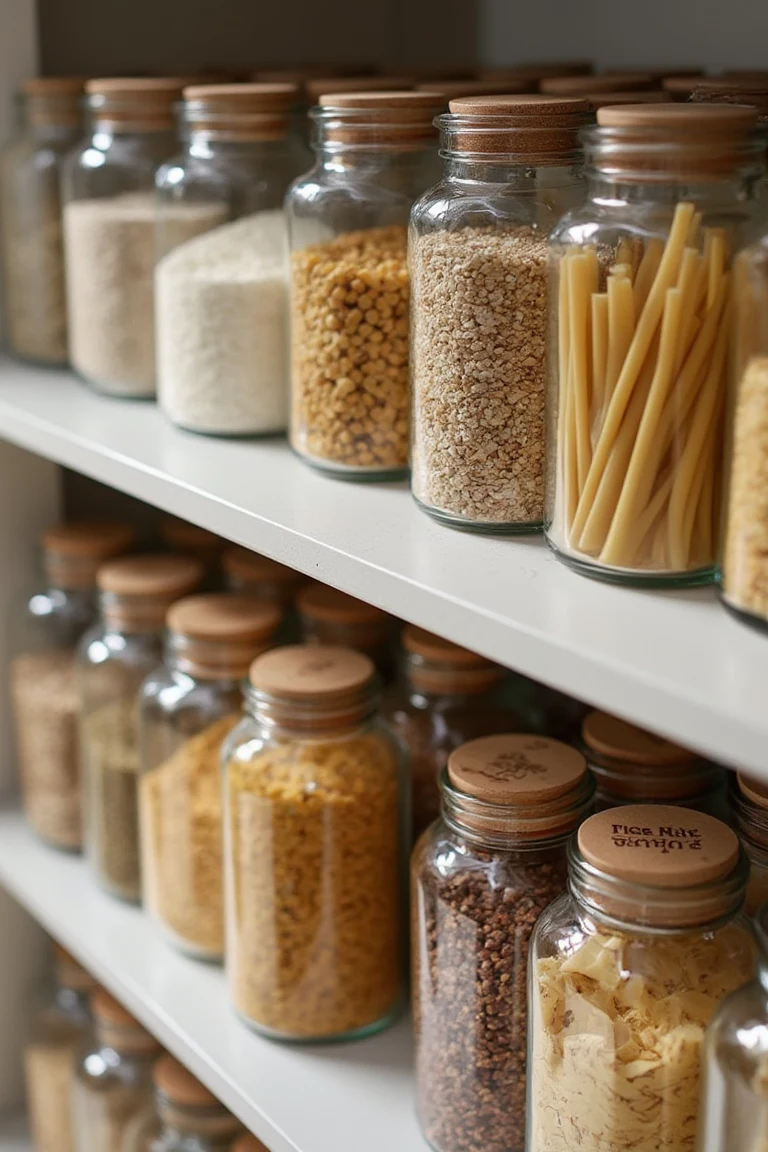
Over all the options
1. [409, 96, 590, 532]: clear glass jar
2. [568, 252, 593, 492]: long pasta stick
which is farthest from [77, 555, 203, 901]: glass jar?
[568, 252, 593, 492]: long pasta stick

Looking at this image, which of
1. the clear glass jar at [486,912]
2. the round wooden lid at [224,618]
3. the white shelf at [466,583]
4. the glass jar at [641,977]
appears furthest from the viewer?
the round wooden lid at [224,618]

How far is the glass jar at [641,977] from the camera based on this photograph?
0.72m

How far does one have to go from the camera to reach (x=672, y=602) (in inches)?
27.1

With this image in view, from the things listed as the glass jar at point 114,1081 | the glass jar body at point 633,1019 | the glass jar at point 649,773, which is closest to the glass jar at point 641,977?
the glass jar body at point 633,1019

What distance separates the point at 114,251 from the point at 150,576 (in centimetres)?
27

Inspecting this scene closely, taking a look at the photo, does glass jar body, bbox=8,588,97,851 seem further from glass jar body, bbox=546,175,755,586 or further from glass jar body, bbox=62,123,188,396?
glass jar body, bbox=546,175,755,586

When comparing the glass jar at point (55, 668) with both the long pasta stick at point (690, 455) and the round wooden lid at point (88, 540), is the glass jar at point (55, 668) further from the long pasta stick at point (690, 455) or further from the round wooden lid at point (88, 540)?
the long pasta stick at point (690, 455)

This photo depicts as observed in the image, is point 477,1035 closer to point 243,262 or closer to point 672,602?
point 672,602

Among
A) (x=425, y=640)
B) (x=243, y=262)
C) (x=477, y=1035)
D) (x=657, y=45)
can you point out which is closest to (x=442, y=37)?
(x=657, y=45)

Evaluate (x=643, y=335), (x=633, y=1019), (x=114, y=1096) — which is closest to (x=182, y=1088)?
(x=114, y=1096)

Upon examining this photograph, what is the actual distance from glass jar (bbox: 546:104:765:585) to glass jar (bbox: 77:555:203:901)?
0.54 m

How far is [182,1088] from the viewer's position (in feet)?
3.91

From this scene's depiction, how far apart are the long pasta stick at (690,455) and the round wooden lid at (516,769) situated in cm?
18

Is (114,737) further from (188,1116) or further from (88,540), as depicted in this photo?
(188,1116)
